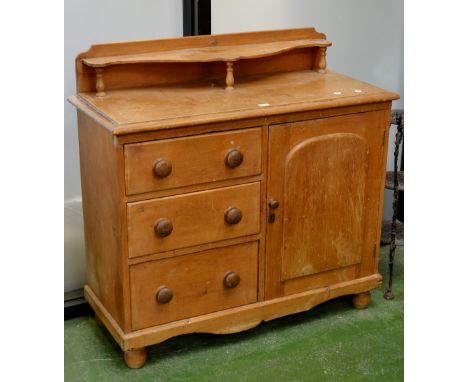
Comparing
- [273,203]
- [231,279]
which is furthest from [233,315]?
[273,203]

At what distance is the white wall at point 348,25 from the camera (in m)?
2.83

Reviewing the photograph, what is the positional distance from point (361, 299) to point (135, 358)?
3.08 feet

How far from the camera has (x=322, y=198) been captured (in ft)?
8.23

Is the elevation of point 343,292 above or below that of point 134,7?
below

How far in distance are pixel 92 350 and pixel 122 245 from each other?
53 cm

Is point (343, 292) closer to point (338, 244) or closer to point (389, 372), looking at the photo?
point (338, 244)

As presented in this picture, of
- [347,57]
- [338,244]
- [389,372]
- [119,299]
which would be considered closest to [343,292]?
[338,244]

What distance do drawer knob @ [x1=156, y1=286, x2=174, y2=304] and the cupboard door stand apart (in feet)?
1.29

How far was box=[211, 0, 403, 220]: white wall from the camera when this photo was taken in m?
2.83

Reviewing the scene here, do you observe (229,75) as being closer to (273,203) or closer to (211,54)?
(211,54)

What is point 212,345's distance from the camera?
2545 mm

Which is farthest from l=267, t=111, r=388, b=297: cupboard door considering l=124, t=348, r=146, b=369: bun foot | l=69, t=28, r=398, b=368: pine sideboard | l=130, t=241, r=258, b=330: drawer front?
l=124, t=348, r=146, b=369: bun foot

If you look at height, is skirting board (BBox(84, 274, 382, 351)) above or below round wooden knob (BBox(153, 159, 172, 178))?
below

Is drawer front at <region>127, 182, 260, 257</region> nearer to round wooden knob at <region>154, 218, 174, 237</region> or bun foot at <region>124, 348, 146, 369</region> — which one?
round wooden knob at <region>154, 218, 174, 237</region>
